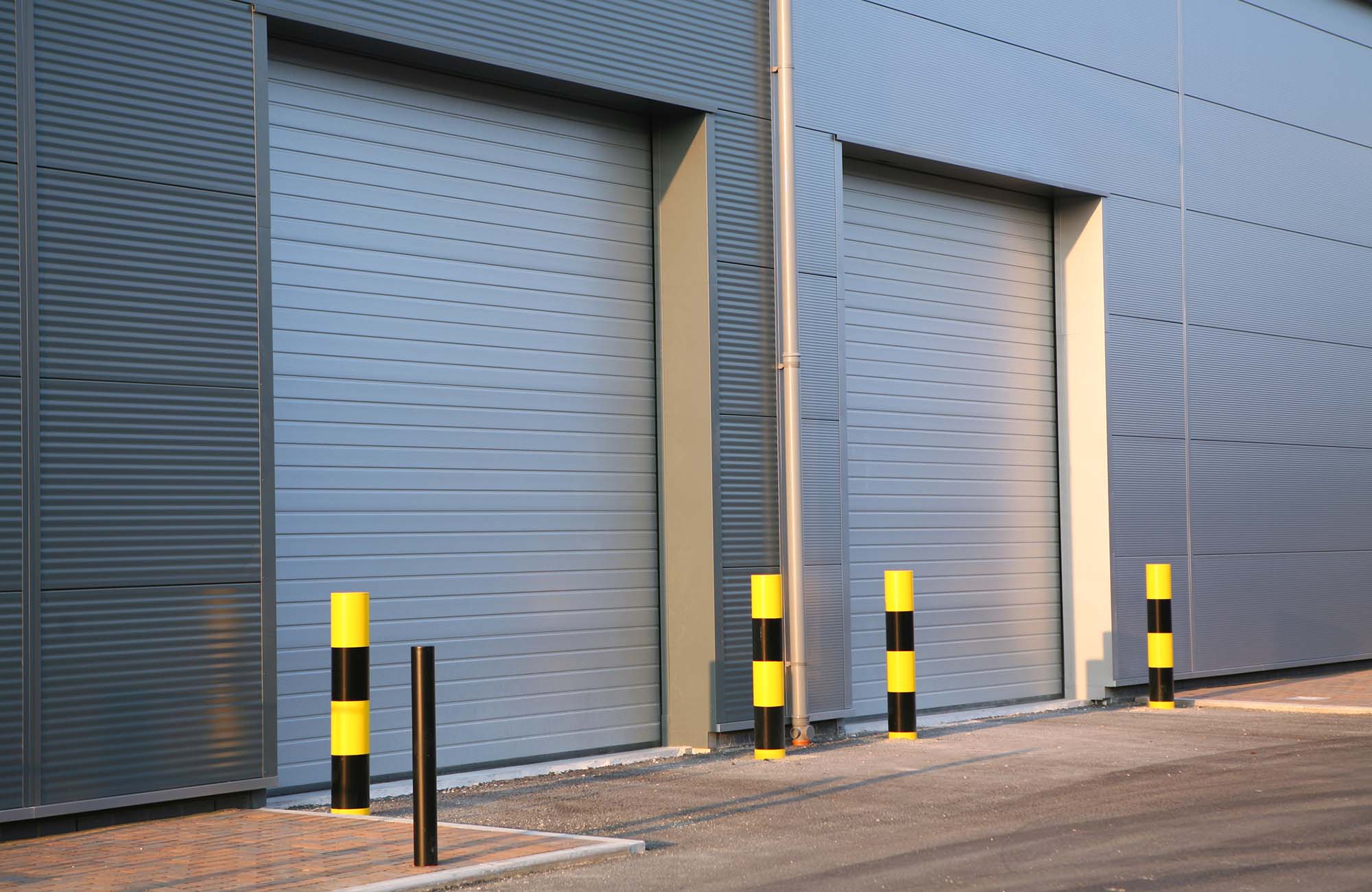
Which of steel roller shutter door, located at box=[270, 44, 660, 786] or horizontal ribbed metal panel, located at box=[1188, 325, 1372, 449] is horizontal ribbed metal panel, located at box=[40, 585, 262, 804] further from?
horizontal ribbed metal panel, located at box=[1188, 325, 1372, 449]

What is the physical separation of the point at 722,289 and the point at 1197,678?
644cm

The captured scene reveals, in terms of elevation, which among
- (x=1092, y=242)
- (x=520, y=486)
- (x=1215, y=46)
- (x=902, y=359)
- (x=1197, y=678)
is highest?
(x=1215, y=46)

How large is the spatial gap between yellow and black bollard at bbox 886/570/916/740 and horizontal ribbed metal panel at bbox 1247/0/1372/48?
8.72 meters

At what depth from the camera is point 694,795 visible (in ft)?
25.5

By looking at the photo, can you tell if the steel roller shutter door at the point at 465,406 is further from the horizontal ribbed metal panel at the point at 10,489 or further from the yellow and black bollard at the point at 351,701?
the yellow and black bollard at the point at 351,701

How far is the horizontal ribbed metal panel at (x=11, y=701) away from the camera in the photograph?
670 cm

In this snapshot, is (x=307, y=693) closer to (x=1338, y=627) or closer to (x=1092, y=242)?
(x=1092, y=242)

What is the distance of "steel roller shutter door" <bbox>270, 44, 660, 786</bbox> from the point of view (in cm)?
851

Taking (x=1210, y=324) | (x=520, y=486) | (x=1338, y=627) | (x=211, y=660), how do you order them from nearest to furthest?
(x=211, y=660)
(x=520, y=486)
(x=1210, y=324)
(x=1338, y=627)

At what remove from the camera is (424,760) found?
228 inches

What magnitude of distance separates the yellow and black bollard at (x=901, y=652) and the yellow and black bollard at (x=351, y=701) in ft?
13.2

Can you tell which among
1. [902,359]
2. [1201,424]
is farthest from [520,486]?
[1201,424]

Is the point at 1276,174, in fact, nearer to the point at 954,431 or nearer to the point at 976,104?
the point at 976,104

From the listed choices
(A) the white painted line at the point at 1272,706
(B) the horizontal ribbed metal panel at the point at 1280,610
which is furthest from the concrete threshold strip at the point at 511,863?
(B) the horizontal ribbed metal panel at the point at 1280,610
